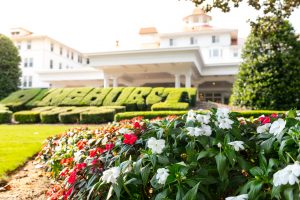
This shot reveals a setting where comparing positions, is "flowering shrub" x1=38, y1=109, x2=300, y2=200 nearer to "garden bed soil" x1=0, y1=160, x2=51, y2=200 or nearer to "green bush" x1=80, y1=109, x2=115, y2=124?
"garden bed soil" x1=0, y1=160, x2=51, y2=200

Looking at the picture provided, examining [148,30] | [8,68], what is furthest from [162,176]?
[148,30]

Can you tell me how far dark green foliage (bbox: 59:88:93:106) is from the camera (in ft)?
65.3

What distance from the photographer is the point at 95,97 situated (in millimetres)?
20375

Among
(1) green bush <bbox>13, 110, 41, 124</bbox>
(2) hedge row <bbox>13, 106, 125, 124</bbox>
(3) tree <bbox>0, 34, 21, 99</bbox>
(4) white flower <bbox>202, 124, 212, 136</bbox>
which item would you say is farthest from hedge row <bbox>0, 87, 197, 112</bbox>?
(4) white flower <bbox>202, 124, 212, 136</bbox>

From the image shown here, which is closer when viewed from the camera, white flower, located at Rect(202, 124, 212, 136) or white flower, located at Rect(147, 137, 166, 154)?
white flower, located at Rect(147, 137, 166, 154)

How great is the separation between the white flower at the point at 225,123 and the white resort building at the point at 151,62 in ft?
71.1

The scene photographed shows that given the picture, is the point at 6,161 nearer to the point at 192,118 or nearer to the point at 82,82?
the point at 192,118

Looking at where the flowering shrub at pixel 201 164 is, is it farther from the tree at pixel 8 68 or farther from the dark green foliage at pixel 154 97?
the tree at pixel 8 68

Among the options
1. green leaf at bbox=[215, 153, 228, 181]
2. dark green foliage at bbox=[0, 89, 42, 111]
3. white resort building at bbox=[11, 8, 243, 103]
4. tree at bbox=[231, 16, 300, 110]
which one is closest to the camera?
A: green leaf at bbox=[215, 153, 228, 181]

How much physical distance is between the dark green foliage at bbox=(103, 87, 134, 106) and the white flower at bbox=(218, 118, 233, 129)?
15739 millimetres

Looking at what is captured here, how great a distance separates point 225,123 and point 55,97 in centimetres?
1934

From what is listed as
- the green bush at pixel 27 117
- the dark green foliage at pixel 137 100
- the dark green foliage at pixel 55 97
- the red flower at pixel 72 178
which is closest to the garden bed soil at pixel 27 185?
the red flower at pixel 72 178

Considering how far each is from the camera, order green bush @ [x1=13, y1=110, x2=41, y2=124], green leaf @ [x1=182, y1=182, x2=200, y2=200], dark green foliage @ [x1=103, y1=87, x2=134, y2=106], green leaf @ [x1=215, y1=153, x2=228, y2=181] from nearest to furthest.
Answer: green leaf @ [x1=182, y1=182, x2=200, y2=200] < green leaf @ [x1=215, y1=153, x2=228, y2=181] < green bush @ [x1=13, y1=110, x2=41, y2=124] < dark green foliage @ [x1=103, y1=87, x2=134, y2=106]

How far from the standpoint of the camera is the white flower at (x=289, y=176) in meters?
1.84
